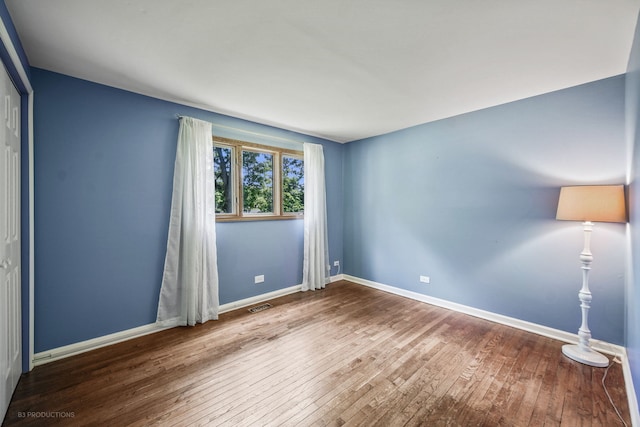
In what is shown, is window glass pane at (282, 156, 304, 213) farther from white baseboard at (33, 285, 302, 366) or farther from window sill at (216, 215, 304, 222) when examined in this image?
white baseboard at (33, 285, 302, 366)

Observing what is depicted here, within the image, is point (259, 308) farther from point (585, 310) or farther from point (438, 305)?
point (585, 310)

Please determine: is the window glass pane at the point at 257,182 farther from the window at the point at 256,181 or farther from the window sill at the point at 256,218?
the window sill at the point at 256,218

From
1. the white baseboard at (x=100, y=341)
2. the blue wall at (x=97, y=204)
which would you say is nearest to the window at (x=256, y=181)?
the blue wall at (x=97, y=204)

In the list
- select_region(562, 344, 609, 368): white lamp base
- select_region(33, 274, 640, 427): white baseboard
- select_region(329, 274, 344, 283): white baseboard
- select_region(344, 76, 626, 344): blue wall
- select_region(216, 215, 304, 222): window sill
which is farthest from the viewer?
select_region(329, 274, 344, 283): white baseboard

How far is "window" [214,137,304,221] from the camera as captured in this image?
135 inches

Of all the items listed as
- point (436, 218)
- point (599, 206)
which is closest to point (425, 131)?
point (436, 218)

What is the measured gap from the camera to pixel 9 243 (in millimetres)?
1781

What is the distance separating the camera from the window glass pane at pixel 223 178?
11.1ft

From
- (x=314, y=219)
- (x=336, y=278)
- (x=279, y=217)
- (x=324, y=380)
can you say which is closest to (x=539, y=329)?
(x=324, y=380)

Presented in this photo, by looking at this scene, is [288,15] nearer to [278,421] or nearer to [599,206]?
[278,421]

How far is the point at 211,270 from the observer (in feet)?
10.2

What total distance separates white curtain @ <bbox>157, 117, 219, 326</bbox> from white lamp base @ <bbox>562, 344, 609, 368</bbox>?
3.60m

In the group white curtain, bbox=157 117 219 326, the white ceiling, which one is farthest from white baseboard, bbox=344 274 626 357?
white curtain, bbox=157 117 219 326

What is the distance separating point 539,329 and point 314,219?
3037 millimetres
